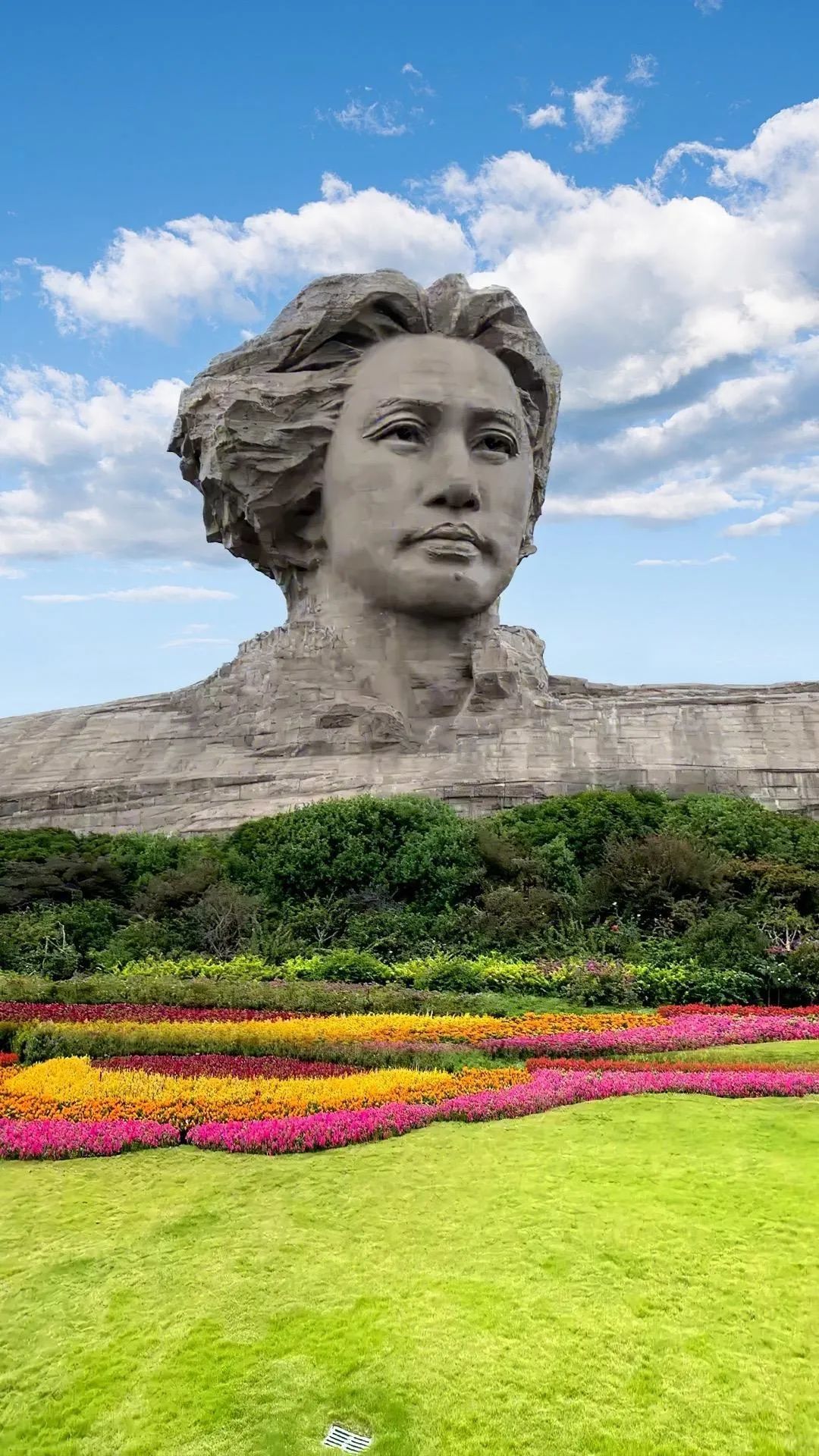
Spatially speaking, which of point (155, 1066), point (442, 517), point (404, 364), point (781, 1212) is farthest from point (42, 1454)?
point (404, 364)

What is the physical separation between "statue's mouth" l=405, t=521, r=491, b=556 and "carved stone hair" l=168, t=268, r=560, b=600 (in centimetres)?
258

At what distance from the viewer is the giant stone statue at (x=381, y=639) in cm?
1631

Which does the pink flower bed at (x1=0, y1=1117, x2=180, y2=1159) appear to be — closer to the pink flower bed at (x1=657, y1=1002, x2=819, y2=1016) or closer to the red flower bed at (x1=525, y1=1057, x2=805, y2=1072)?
the red flower bed at (x1=525, y1=1057, x2=805, y2=1072)

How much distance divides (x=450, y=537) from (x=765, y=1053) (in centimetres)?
1162

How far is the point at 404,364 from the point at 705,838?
8.93 meters

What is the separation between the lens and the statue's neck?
1803 centimetres

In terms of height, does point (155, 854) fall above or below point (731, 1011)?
above

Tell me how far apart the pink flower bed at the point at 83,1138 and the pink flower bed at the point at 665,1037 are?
264 cm

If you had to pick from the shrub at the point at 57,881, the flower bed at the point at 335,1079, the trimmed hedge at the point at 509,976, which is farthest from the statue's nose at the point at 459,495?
the flower bed at the point at 335,1079

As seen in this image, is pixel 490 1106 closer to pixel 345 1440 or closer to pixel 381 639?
pixel 345 1440

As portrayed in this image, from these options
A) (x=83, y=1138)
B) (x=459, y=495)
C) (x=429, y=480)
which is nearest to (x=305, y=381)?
(x=429, y=480)

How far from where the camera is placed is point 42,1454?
2605mm

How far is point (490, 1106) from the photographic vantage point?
5.11m

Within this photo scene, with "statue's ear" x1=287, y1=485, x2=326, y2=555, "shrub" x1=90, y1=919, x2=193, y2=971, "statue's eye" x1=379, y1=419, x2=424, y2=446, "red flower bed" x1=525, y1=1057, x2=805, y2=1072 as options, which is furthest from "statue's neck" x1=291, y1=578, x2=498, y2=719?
"red flower bed" x1=525, y1=1057, x2=805, y2=1072
